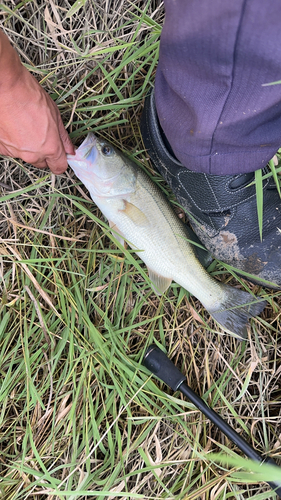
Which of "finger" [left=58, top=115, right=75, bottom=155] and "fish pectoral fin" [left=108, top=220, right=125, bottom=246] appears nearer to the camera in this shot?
"finger" [left=58, top=115, right=75, bottom=155]

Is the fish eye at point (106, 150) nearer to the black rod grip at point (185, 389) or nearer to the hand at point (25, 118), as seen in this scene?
the hand at point (25, 118)

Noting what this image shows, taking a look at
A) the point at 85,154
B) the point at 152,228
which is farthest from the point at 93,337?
the point at 85,154

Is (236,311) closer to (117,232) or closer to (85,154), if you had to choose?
(117,232)

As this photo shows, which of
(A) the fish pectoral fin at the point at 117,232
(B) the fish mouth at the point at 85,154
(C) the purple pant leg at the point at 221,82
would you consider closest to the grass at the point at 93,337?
(A) the fish pectoral fin at the point at 117,232

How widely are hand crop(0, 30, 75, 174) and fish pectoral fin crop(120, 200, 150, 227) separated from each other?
0.44 metres

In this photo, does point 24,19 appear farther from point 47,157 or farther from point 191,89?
point 191,89

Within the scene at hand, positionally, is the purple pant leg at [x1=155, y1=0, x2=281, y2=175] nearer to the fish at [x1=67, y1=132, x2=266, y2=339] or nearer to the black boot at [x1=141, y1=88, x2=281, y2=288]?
the black boot at [x1=141, y1=88, x2=281, y2=288]

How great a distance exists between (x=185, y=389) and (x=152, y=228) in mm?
911

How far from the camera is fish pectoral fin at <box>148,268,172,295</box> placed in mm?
2111

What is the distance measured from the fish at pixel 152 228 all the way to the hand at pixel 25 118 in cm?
17

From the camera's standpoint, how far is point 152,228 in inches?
80.4

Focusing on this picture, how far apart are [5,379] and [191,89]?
1.75 meters

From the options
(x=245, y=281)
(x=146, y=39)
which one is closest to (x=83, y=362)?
(x=245, y=281)

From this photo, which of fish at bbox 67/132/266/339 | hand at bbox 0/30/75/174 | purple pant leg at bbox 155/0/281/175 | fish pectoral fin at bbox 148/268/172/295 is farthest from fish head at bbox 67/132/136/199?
fish pectoral fin at bbox 148/268/172/295
